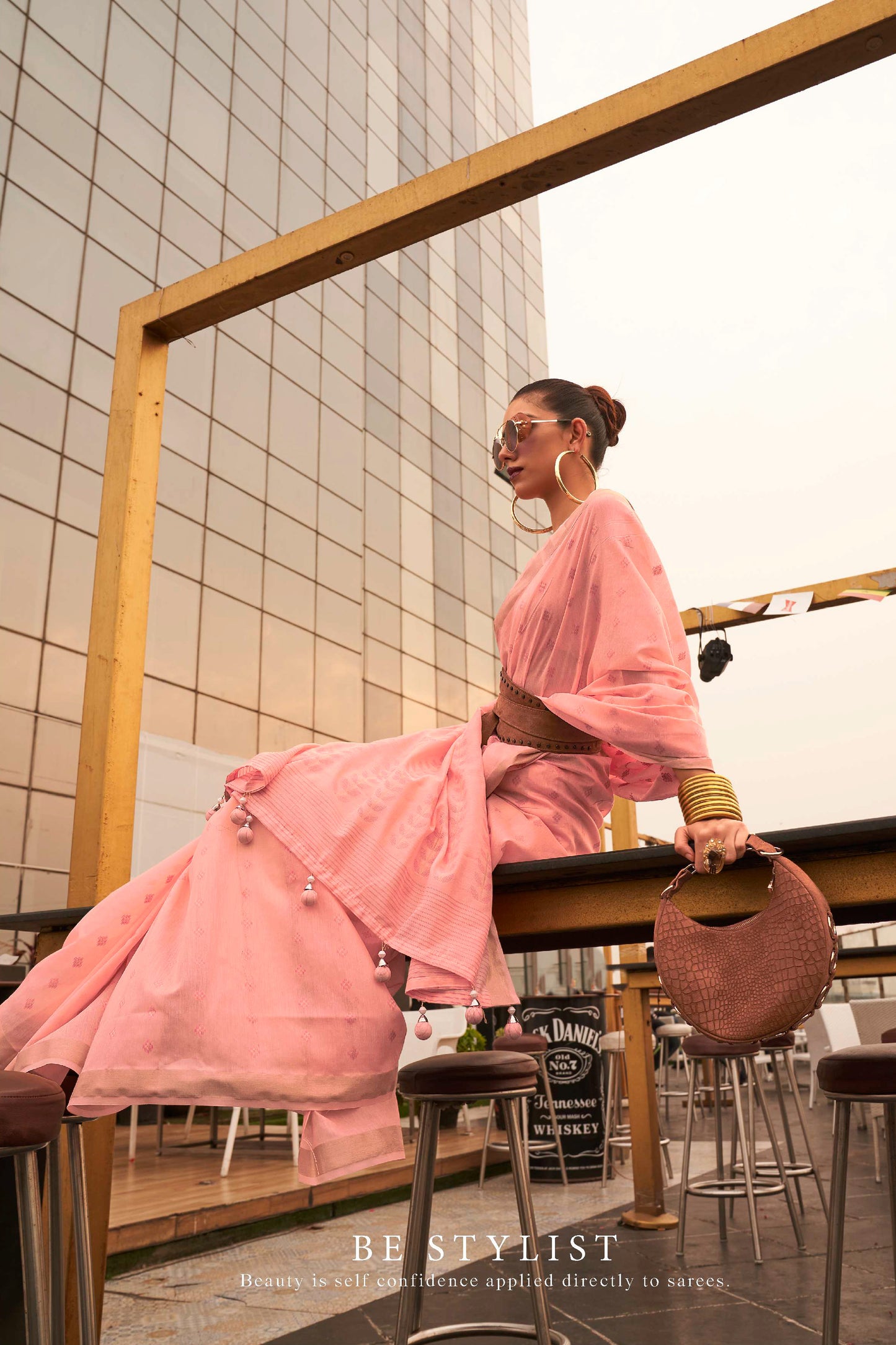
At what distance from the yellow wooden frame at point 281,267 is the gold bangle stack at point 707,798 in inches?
41.4

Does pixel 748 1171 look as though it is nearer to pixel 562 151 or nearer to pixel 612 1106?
pixel 612 1106

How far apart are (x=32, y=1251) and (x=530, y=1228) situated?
1.03 metres

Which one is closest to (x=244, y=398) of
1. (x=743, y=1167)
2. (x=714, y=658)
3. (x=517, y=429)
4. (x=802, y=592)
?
(x=714, y=658)

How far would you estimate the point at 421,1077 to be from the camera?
1.70m

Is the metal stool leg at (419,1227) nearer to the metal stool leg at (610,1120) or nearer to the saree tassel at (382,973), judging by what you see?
the saree tassel at (382,973)

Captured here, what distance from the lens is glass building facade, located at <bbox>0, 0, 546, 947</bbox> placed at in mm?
7234

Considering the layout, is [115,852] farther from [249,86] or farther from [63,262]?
[249,86]

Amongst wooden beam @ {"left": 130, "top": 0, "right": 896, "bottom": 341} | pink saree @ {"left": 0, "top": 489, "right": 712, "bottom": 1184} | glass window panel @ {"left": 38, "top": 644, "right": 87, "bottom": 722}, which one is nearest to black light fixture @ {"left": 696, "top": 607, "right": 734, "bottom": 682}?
wooden beam @ {"left": 130, "top": 0, "right": 896, "bottom": 341}

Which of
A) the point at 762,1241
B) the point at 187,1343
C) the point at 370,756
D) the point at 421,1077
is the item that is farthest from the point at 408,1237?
the point at 762,1241

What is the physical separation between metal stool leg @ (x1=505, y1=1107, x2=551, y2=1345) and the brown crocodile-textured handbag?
84 cm

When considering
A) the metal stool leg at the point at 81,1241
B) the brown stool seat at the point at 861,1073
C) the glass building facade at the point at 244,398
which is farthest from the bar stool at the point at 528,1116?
the glass building facade at the point at 244,398

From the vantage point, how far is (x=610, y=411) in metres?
1.95

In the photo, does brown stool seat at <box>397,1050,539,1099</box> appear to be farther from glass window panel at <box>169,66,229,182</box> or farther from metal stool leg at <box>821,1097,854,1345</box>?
glass window panel at <box>169,66,229,182</box>

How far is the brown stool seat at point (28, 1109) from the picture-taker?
1.07 meters
